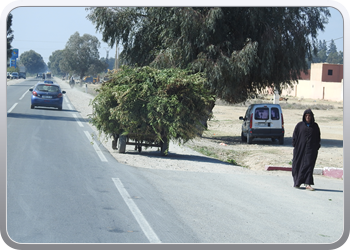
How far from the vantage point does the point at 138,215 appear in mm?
6402

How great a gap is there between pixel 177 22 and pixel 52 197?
12104 mm

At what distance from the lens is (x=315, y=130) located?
874 cm

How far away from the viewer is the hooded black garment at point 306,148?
874cm

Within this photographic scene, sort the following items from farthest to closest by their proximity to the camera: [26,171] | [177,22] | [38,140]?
[177,22] → [38,140] → [26,171]

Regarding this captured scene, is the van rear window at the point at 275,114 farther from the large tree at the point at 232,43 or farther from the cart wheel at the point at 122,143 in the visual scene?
the cart wheel at the point at 122,143

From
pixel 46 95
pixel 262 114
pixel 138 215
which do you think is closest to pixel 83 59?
pixel 46 95

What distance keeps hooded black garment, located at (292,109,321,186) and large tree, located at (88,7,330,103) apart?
7.91 m

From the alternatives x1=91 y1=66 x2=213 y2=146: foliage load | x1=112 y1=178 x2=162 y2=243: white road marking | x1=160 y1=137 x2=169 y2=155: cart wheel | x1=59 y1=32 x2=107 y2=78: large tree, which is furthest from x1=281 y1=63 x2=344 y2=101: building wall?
x1=112 y1=178 x2=162 y2=243: white road marking

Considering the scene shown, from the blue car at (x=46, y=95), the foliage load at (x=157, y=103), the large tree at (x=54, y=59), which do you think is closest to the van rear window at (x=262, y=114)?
the foliage load at (x=157, y=103)

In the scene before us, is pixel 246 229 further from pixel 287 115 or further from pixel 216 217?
pixel 287 115

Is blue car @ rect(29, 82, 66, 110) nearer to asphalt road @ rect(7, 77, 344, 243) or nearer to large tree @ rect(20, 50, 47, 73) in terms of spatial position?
large tree @ rect(20, 50, 47, 73)

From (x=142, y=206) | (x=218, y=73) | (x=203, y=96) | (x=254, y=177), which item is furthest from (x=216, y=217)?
(x=218, y=73)

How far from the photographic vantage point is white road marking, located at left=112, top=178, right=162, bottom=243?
5406 mm

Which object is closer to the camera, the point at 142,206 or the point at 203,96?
the point at 142,206
